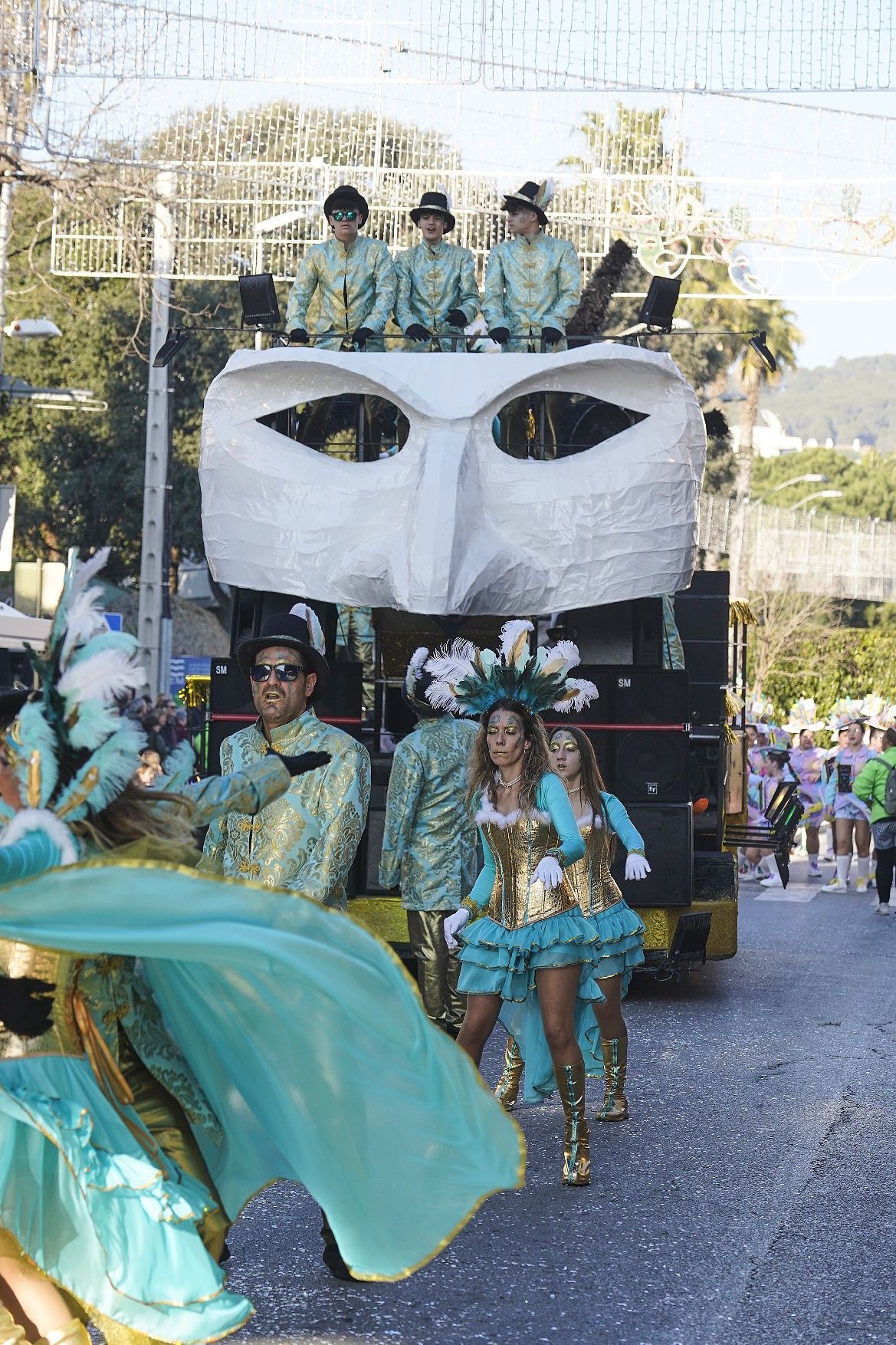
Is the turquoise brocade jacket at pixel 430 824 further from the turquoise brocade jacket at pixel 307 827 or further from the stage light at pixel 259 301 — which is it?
the stage light at pixel 259 301

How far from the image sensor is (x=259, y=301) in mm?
12164

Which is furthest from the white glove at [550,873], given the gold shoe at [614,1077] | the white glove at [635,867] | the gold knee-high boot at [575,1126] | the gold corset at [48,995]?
the gold corset at [48,995]

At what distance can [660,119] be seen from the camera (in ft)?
→ 66.3

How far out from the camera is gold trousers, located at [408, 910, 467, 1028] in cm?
902

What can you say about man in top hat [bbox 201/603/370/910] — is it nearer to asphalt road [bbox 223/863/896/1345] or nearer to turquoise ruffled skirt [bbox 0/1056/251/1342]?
asphalt road [bbox 223/863/896/1345]

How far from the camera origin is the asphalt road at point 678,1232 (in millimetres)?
5469

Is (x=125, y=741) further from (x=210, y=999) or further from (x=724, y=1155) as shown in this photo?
(x=724, y=1155)

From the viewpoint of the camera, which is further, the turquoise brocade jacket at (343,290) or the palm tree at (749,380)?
the palm tree at (749,380)

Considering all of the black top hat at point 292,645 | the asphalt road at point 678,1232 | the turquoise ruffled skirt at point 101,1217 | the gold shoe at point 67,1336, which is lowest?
the asphalt road at point 678,1232

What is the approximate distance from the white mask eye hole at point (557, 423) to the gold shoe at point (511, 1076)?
4.46 meters

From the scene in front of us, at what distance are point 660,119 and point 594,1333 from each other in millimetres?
16751

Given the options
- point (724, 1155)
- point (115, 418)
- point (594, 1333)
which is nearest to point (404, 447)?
point (724, 1155)

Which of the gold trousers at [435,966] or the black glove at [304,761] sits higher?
the black glove at [304,761]

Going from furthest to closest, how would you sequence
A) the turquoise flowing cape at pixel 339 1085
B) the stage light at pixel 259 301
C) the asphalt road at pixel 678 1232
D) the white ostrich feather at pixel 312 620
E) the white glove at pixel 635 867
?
the stage light at pixel 259 301 < the white ostrich feather at pixel 312 620 < the white glove at pixel 635 867 < the asphalt road at pixel 678 1232 < the turquoise flowing cape at pixel 339 1085
